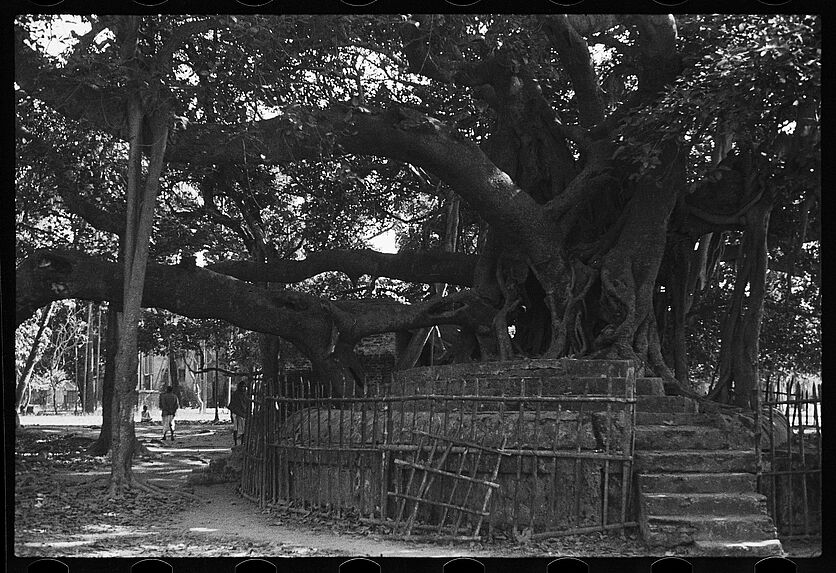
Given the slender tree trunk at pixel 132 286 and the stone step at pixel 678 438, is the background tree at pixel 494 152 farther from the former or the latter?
the stone step at pixel 678 438

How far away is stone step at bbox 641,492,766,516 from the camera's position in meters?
8.32

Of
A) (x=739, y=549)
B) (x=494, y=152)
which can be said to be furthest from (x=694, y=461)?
(x=494, y=152)

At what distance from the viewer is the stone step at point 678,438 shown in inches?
367

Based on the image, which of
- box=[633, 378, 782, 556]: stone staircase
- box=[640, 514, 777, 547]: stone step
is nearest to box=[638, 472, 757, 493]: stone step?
box=[633, 378, 782, 556]: stone staircase

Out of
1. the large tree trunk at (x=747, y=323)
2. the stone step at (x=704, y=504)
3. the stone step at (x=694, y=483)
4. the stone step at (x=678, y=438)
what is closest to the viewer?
the stone step at (x=704, y=504)

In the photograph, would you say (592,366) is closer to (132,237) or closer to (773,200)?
(773,200)

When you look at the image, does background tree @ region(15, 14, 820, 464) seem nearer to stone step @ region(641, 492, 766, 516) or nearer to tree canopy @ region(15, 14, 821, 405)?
tree canopy @ region(15, 14, 821, 405)

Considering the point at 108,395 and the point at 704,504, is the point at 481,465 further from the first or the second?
the point at 108,395

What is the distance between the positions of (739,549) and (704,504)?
58 cm

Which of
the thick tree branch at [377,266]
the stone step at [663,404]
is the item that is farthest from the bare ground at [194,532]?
the thick tree branch at [377,266]

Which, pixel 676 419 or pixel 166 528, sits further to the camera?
pixel 676 419

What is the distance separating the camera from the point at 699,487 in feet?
28.3

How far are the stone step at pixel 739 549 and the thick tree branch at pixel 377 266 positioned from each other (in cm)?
824

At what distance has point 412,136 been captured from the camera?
13.1 meters
